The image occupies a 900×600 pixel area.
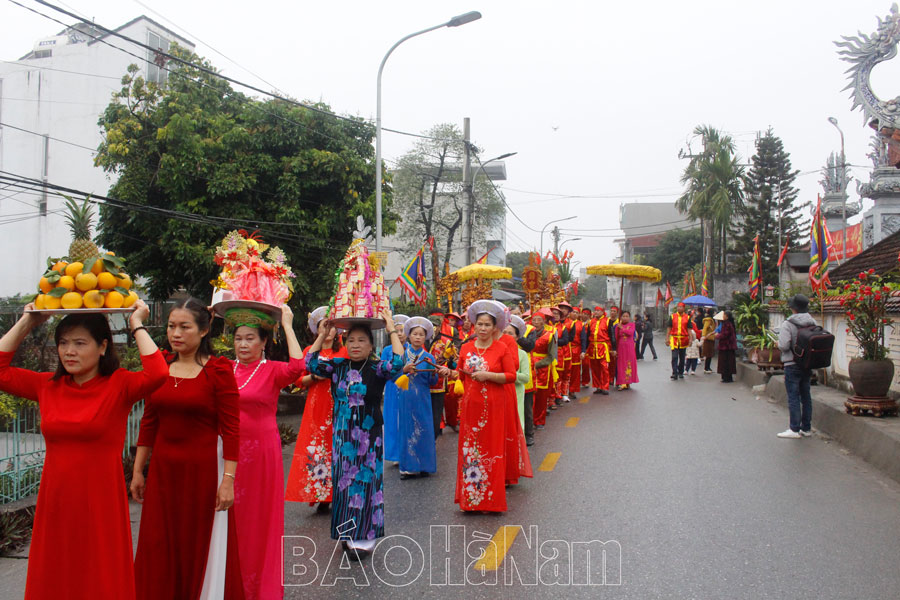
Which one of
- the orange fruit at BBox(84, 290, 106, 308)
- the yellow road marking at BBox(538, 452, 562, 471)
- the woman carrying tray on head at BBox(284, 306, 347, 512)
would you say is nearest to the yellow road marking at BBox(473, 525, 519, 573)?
the woman carrying tray on head at BBox(284, 306, 347, 512)

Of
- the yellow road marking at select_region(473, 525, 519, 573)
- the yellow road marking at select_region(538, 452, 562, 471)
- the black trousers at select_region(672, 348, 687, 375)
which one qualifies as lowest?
the yellow road marking at select_region(473, 525, 519, 573)

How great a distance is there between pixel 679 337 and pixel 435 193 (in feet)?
53.1

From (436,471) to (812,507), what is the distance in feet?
12.1

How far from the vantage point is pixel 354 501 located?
4.99 m

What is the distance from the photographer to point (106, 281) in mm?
3285

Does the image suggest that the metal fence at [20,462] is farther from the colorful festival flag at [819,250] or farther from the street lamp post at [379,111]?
the colorful festival flag at [819,250]

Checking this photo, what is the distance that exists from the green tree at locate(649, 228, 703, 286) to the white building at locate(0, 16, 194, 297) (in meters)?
43.7

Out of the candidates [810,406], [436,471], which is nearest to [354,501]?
[436,471]

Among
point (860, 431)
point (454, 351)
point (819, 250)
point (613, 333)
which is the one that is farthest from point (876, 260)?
point (454, 351)

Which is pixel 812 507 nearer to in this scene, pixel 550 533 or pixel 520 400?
pixel 550 533

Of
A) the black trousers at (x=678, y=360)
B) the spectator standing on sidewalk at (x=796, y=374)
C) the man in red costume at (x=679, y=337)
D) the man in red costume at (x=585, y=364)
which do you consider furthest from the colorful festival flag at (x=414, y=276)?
the spectator standing on sidewalk at (x=796, y=374)

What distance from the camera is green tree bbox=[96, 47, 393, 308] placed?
1482cm

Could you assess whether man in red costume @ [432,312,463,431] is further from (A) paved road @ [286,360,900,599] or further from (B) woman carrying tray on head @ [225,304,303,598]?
(B) woman carrying tray on head @ [225,304,303,598]

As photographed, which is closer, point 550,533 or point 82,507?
point 82,507
